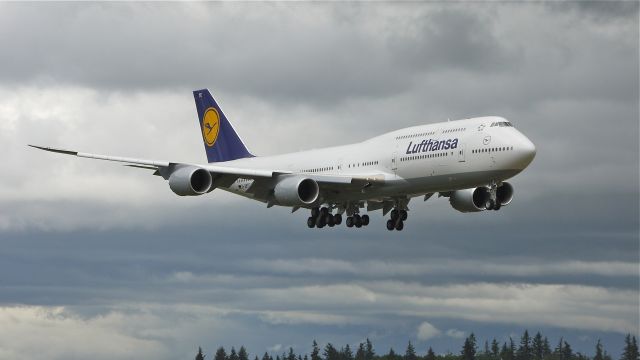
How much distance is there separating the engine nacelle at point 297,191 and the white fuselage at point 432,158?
3.38 m

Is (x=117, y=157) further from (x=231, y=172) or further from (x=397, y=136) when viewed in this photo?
(x=397, y=136)

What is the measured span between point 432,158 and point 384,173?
5007 mm

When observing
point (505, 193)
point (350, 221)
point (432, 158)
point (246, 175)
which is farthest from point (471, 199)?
point (246, 175)

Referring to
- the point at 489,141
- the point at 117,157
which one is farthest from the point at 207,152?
the point at 489,141

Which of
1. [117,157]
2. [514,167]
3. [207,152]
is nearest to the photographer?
[514,167]

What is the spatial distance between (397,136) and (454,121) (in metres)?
5.43

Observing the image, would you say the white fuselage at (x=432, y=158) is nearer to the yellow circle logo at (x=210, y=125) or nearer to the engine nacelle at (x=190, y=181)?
the engine nacelle at (x=190, y=181)

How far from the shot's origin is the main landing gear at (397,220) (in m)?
94.8

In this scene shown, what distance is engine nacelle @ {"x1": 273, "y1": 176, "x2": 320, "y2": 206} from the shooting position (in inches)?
3477

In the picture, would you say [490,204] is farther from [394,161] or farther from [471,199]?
[471,199]

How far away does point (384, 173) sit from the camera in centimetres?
8819

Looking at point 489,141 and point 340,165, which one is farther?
point 340,165

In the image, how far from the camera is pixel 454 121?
3359 inches

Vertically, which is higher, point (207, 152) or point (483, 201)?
point (207, 152)
